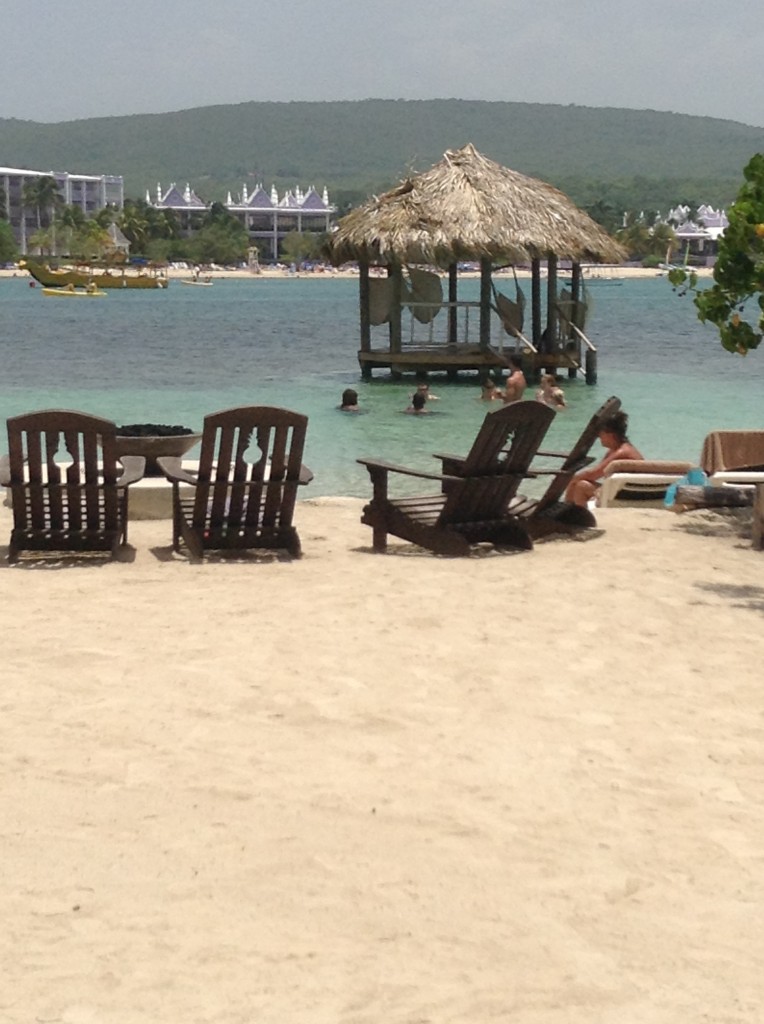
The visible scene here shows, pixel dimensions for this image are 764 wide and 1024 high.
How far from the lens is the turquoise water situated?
52.9 feet

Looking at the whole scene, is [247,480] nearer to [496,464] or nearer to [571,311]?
[496,464]

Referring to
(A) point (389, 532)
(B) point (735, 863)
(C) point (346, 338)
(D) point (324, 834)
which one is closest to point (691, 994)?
(B) point (735, 863)

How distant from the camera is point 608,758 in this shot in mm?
4238

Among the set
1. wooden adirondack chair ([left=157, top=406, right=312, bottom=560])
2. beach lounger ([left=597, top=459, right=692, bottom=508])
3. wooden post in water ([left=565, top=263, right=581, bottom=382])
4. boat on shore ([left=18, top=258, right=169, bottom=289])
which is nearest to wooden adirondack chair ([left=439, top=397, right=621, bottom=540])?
wooden adirondack chair ([left=157, top=406, right=312, bottom=560])

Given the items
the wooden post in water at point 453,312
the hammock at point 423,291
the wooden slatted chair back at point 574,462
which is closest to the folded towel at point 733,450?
the wooden slatted chair back at point 574,462

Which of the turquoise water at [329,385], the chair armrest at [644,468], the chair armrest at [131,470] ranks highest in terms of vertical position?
the chair armrest at [131,470]

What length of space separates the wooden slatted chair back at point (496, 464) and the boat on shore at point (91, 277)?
77.5 metres

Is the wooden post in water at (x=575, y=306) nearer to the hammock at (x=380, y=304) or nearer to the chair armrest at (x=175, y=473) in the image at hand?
the hammock at (x=380, y=304)

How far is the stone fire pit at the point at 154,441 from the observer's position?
8891mm

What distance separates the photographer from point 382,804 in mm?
3803

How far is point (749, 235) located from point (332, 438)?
9.29 m

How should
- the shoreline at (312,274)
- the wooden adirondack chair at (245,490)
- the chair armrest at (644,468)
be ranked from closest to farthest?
the wooden adirondack chair at (245,490) → the chair armrest at (644,468) → the shoreline at (312,274)

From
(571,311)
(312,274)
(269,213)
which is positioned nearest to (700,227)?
(312,274)

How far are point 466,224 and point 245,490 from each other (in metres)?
14.7
